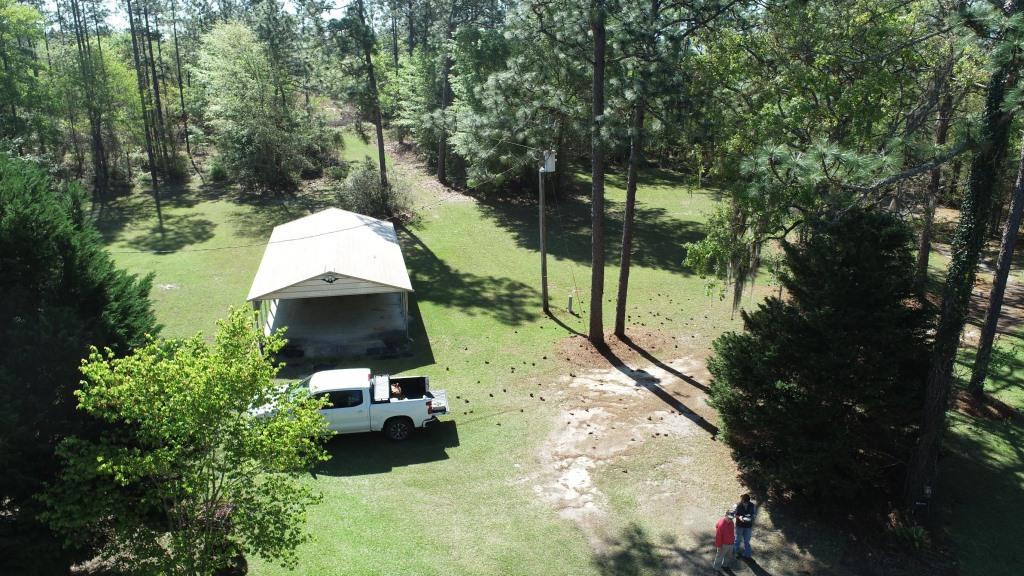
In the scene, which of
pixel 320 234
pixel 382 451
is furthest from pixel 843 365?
pixel 320 234

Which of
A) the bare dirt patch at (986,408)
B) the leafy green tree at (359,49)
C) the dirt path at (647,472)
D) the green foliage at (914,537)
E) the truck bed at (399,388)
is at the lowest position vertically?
the dirt path at (647,472)

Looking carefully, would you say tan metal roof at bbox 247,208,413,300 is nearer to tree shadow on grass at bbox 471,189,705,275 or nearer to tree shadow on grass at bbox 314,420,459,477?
tree shadow on grass at bbox 314,420,459,477

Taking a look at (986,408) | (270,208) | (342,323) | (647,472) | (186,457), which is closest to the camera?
(186,457)

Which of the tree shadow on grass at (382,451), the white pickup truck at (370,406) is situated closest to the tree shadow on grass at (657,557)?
the tree shadow on grass at (382,451)

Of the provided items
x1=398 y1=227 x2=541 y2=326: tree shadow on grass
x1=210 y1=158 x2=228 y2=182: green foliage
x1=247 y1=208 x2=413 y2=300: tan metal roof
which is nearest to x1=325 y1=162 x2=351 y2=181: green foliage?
x1=210 y1=158 x2=228 y2=182: green foliage

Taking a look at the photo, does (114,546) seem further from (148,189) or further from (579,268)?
(148,189)

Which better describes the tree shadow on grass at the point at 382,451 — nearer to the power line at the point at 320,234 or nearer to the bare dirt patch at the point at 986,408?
the power line at the point at 320,234

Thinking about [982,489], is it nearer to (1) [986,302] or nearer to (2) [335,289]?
(1) [986,302]
